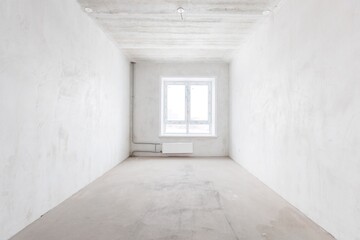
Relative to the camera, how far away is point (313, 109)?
2.52m

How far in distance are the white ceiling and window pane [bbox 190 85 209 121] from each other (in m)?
1.36

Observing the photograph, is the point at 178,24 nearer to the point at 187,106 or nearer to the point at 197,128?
the point at 187,106

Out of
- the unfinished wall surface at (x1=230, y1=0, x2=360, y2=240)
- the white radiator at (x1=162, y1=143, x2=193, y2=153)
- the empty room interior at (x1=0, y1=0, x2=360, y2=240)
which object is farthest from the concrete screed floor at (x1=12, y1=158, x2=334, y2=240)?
the white radiator at (x1=162, y1=143, x2=193, y2=153)

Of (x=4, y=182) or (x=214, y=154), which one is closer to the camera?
(x=4, y=182)

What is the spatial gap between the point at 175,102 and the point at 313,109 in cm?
498

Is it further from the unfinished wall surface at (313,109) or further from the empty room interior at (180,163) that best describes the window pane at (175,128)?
the unfinished wall surface at (313,109)

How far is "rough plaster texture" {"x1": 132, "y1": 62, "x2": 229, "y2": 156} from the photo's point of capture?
22.7 feet

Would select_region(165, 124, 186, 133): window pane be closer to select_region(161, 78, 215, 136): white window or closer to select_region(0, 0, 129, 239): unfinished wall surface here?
select_region(161, 78, 215, 136): white window

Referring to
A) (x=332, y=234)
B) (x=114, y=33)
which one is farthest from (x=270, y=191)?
(x=114, y=33)

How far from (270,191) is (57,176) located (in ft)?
9.65

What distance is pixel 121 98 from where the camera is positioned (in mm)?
5984

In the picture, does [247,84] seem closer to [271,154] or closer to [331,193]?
[271,154]

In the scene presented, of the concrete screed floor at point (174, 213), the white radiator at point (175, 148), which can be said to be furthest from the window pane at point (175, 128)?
the concrete screed floor at point (174, 213)

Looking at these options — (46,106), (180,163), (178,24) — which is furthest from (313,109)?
(180,163)
